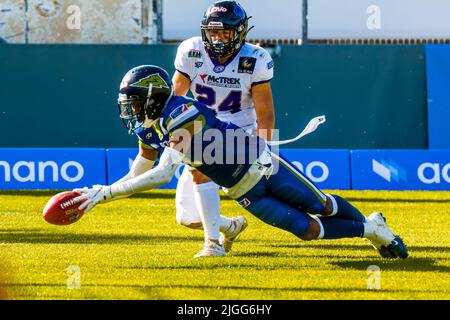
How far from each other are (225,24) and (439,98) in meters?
7.28

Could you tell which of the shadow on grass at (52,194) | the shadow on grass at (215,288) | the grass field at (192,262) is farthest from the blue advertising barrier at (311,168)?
the shadow on grass at (215,288)

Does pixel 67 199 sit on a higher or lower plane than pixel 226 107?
lower

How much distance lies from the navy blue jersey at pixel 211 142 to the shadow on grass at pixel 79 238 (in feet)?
5.68

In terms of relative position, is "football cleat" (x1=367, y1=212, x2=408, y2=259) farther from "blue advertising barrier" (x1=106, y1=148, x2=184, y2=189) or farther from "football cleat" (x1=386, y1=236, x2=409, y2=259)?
"blue advertising barrier" (x1=106, y1=148, x2=184, y2=189)

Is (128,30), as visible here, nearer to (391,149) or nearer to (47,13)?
(47,13)

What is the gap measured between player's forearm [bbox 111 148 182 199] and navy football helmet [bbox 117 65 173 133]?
0.31 meters

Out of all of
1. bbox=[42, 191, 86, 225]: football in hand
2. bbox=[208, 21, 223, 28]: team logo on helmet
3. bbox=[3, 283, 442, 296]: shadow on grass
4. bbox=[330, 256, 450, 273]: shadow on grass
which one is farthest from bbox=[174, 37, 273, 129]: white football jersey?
bbox=[3, 283, 442, 296]: shadow on grass

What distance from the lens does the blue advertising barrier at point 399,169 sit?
13.5 metres

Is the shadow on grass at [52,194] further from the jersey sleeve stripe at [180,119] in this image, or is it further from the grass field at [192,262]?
the jersey sleeve stripe at [180,119]

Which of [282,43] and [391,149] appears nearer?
[391,149]

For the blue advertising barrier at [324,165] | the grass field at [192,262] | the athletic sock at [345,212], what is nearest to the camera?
the grass field at [192,262]

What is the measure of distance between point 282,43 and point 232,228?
7.63 metres
